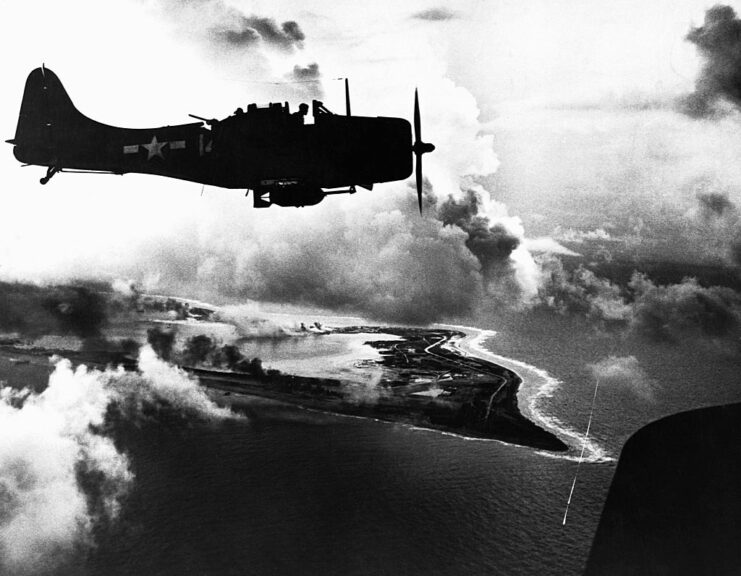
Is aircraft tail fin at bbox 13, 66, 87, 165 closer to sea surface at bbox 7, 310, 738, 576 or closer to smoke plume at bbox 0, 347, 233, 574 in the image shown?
smoke plume at bbox 0, 347, 233, 574

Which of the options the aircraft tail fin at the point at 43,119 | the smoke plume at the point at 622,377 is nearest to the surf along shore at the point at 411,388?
the smoke plume at the point at 622,377

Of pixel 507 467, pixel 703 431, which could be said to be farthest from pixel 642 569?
pixel 507 467

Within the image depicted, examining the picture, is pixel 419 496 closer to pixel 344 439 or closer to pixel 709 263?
pixel 344 439

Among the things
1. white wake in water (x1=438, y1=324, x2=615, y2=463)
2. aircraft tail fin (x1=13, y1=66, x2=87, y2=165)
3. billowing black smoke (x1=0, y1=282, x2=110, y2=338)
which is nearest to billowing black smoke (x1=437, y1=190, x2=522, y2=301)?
white wake in water (x1=438, y1=324, x2=615, y2=463)

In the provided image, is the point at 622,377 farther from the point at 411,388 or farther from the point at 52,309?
the point at 52,309

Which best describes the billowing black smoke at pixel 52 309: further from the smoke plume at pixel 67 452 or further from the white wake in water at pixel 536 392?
the white wake in water at pixel 536 392
